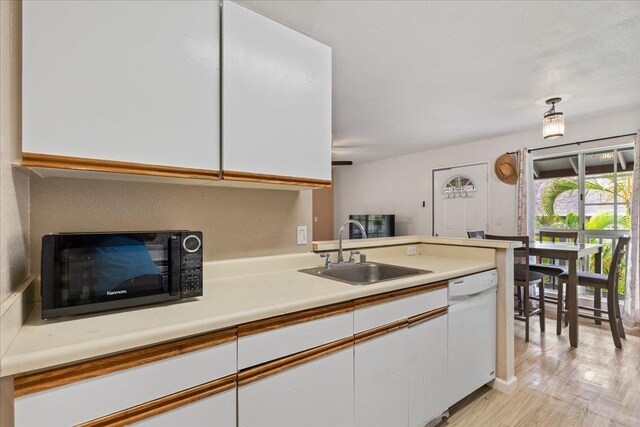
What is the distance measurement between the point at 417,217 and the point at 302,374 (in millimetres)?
4915

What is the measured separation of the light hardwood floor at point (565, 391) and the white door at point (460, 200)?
2.28 meters

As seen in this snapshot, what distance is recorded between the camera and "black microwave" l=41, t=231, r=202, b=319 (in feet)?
3.06

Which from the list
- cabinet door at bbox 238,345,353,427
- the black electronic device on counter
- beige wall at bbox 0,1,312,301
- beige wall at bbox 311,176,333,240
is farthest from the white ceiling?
beige wall at bbox 311,176,333,240

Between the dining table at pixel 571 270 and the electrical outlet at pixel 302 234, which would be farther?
the dining table at pixel 571 270

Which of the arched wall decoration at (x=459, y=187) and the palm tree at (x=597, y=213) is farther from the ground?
the arched wall decoration at (x=459, y=187)

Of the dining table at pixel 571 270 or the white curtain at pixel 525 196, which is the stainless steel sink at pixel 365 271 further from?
the white curtain at pixel 525 196

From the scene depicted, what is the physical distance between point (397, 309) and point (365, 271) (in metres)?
0.56

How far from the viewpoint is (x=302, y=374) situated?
3.80ft

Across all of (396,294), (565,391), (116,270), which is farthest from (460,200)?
(116,270)

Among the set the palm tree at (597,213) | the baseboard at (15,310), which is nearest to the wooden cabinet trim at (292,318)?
the baseboard at (15,310)

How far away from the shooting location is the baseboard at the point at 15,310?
75 centimetres

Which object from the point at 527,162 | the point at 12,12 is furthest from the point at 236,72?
the point at 527,162

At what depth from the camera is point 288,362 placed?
1125mm

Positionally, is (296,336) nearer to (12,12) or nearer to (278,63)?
(278,63)
